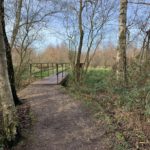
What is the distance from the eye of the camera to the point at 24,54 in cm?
1766

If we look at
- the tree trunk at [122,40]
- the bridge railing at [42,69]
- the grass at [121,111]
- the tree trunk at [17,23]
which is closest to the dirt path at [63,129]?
the grass at [121,111]

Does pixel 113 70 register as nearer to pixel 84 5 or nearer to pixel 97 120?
pixel 97 120

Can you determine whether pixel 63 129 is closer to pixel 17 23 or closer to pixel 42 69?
pixel 17 23

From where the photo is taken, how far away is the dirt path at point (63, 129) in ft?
18.2

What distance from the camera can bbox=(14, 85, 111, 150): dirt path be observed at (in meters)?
5.54

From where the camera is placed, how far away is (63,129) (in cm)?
652

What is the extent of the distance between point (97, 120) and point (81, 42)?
9771 millimetres

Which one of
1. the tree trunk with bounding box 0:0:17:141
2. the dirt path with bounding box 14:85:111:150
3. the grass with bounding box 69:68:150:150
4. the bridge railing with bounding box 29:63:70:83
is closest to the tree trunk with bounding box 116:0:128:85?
the grass with bounding box 69:68:150:150

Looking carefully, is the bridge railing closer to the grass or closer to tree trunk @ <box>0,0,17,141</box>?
the grass

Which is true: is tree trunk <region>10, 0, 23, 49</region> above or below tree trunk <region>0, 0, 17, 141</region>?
above

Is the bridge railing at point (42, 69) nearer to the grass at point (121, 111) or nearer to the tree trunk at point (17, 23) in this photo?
the tree trunk at point (17, 23)

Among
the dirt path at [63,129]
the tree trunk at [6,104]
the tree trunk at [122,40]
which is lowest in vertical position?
the dirt path at [63,129]

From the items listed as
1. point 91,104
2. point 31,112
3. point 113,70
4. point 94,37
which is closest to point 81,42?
point 94,37

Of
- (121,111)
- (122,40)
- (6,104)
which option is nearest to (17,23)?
(122,40)
